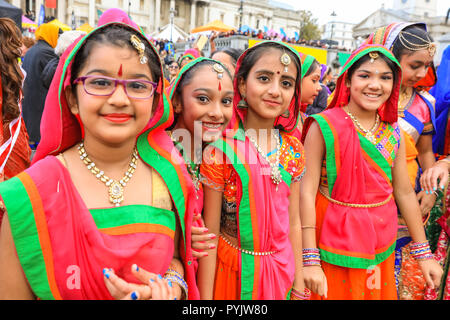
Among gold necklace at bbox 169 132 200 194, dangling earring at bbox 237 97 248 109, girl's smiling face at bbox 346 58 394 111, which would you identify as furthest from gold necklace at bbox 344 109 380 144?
gold necklace at bbox 169 132 200 194

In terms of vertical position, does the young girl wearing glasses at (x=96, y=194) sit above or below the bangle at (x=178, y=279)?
above

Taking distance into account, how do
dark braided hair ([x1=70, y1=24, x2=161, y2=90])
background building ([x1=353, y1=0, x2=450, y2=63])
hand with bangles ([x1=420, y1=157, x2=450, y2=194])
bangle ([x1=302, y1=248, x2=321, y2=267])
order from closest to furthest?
dark braided hair ([x1=70, y1=24, x2=161, y2=90])
bangle ([x1=302, y1=248, x2=321, y2=267])
hand with bangles ([x1=420, y1=157, x2=450, y2=194])
background building ([x1=353, y1=0, x2=450, y2=63])

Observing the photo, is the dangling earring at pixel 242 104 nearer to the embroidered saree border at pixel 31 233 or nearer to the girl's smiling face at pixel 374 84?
the girl's smiling face at pixel 374 84

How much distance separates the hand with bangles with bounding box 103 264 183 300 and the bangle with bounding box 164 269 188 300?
0.78ft

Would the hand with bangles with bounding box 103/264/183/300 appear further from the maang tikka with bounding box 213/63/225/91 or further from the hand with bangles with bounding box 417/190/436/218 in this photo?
the hand with bangles with bounding box 417/190/436/218

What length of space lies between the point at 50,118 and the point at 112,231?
52 centimetres

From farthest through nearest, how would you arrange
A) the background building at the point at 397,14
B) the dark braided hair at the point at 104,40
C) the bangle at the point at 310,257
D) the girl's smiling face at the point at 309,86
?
the background building at the point at 397,14
the girl's smiling face at the point at 309,86
the bangle at the point at 310,257
the dark braided hair at the point at 104,40

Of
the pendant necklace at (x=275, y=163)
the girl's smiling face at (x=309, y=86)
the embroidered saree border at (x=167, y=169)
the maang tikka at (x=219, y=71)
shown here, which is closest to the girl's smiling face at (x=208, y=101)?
the maang tikka at (x=219, y=71)

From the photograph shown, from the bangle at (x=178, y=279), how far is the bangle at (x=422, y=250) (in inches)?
69.1

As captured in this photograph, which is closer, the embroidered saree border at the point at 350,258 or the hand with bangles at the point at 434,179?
the embroidered saree border at the point at 350,258

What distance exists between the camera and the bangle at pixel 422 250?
7.96 feet

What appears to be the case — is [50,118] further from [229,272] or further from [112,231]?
[229,272]

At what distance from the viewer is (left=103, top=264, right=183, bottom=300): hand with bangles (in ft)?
3.99

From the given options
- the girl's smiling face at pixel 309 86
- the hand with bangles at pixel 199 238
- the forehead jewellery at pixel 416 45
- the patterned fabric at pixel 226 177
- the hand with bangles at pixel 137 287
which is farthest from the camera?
the girl's smiling face at pixel 309 86
